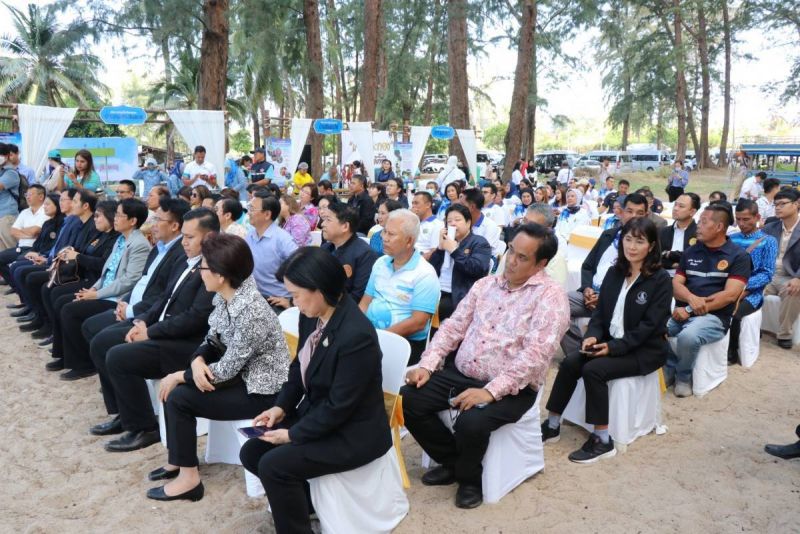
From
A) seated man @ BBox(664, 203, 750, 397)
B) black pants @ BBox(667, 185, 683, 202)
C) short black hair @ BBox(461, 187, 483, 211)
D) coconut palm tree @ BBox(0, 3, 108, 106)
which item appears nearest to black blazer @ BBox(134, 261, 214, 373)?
short black hair @ BBox(461, 187, 483, 211)

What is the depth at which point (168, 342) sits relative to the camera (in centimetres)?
344

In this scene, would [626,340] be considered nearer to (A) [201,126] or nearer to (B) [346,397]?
(B) [346,397]

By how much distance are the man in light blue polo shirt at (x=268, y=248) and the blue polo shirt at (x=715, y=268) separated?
3.11 meters

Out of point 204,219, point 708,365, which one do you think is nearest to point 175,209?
point 204,219

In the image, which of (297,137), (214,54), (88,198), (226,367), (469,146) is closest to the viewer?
(226,367)

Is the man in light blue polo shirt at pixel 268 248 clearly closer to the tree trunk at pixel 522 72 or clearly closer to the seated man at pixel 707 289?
the seated man at pixel 707 289

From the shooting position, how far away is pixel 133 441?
3611 millimetres

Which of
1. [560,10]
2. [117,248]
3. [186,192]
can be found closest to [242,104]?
[560,10]

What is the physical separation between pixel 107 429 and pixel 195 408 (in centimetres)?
130

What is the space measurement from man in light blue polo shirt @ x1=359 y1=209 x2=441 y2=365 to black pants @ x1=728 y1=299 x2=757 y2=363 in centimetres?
286

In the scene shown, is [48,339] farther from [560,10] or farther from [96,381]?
[560,10]

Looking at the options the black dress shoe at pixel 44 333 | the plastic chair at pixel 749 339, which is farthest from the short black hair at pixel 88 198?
the plastic chair at pixel 749 339

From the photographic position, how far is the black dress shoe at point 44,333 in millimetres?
5789

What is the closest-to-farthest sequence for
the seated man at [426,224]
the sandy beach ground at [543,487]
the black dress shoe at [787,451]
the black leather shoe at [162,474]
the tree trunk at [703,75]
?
1. the sandy beach ground at [543,487]
2. the black leather shoe at [162,474]
3. the black dress shoe at [787,451]
4. the seated man at [426,224]
5. the tree trunk at [703,75]
